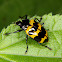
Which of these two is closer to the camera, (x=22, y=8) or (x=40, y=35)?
(x=40, y=35)

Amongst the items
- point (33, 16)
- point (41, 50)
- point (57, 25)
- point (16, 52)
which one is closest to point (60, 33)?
point (57, 25)

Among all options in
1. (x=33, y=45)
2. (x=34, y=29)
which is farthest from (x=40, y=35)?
(x=33, y=45)

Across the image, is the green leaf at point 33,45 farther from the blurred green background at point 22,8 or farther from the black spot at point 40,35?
the blurred green background at point 22,8

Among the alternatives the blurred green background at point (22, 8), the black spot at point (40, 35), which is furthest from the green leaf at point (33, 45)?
the blurred green background at point (22, 8)

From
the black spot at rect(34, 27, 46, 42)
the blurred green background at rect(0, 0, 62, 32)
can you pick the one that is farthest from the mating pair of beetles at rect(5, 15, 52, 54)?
the blurred green background at rect(0, 0, 62, 32)

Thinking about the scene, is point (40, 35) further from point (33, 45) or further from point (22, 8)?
point (22, 8)

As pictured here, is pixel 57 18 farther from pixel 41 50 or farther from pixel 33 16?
pixel 41 50

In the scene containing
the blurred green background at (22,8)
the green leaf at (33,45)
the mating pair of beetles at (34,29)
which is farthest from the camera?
the blurred green background at (22,8)
